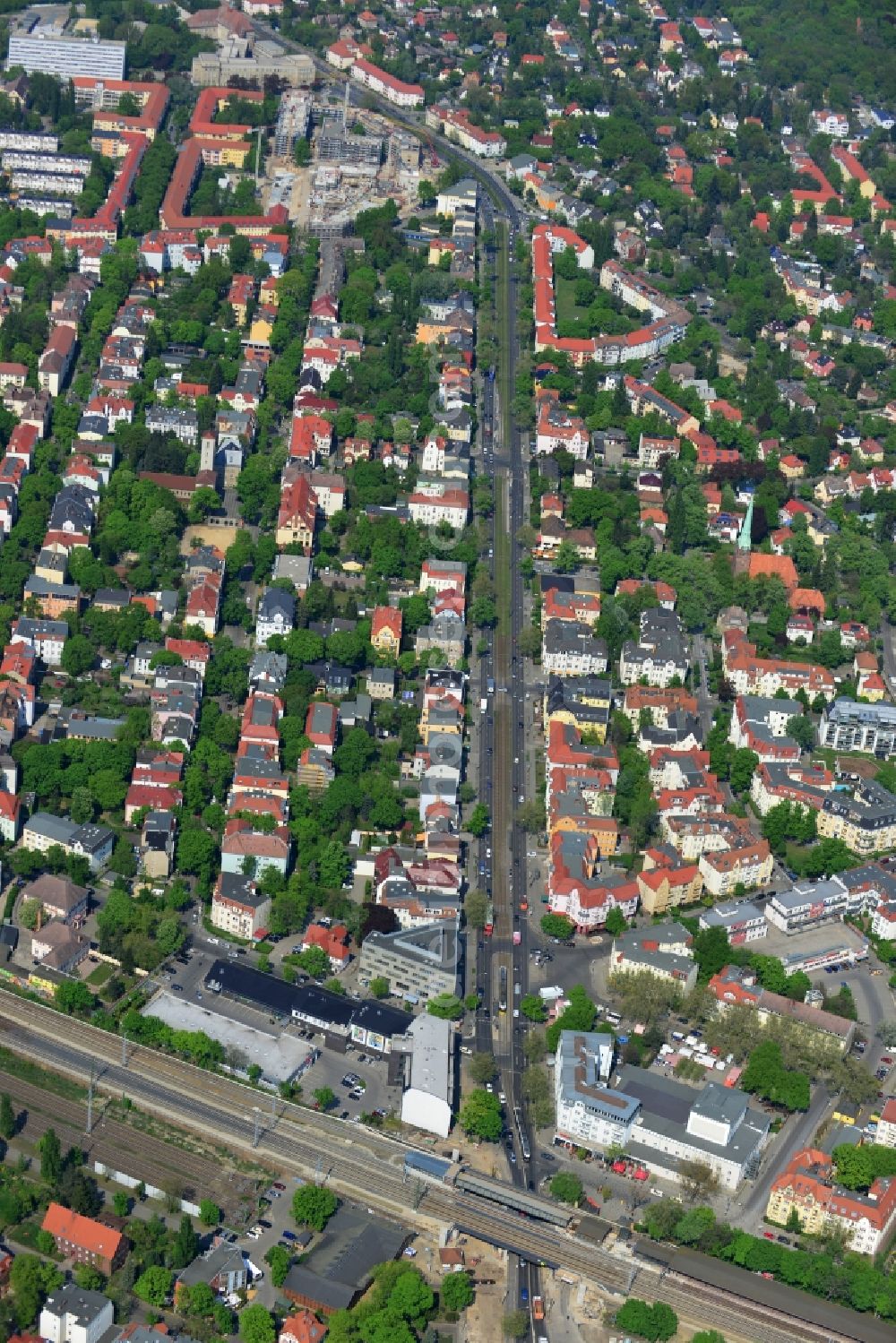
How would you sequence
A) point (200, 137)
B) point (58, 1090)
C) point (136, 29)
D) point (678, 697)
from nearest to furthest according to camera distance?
point (58, 1090) → point (678, 697) → point (200, 137) → point (136, 29)

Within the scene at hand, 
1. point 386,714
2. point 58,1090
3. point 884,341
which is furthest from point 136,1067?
point 884,341

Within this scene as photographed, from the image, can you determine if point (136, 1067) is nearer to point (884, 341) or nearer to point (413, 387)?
point (413, 387)

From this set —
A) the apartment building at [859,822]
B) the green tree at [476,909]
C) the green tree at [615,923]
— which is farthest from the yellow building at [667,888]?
the apartment building at [859,822]

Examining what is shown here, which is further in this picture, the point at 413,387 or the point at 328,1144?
the point at 413,387

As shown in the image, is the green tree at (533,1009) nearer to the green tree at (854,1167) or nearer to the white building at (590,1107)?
the white building at (590,1107)

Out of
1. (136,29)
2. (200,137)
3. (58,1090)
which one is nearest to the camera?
(58,1090)

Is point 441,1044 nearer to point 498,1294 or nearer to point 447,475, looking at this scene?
point 498,1294
